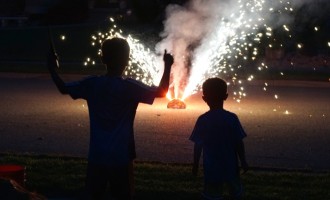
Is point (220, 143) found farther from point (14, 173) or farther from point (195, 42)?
point (195, 42)

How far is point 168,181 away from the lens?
8.55 metres

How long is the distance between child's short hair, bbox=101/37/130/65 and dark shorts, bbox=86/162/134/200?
2.20 ft

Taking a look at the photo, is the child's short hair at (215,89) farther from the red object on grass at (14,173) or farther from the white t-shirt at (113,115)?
the red object on grass at (14,173)

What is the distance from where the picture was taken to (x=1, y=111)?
606 inches

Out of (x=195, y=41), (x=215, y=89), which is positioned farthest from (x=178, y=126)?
(x=215, y=89)

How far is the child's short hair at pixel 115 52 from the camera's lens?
5.52 meters

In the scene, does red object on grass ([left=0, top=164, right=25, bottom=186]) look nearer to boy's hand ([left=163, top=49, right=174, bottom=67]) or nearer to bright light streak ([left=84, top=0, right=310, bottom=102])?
boy's hand ([left=163, top=49, right=174, bottom=67])

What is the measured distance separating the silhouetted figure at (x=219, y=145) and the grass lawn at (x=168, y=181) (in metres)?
1.49

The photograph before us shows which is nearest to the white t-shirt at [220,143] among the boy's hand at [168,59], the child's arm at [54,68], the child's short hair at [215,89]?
the child's short hair at [215,89]

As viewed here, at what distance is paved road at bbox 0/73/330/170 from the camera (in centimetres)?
1084

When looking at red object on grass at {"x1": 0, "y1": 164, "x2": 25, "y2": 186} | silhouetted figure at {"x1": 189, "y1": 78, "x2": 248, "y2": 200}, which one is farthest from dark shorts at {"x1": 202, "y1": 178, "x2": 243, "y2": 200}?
red object on grass at {"x1": 0, "y1": 164, "x2": 25, "y2": 186}

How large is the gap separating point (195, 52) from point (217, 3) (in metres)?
1.54

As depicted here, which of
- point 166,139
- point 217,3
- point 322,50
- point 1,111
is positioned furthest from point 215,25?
point 322,50

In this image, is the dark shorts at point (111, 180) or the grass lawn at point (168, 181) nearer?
the dark shorts at point (111, 180)
